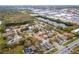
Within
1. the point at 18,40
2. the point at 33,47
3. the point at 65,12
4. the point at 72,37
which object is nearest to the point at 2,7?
the point at 18,40

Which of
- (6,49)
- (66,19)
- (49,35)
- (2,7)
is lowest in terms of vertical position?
(6,49)

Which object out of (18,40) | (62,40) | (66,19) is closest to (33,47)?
(18,40)

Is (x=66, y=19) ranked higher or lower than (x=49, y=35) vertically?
higher

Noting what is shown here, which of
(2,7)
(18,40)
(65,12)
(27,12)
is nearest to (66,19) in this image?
(65,12)

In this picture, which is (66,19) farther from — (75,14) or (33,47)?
(33,47)

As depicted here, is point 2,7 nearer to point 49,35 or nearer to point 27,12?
point 27,12

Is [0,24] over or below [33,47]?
over

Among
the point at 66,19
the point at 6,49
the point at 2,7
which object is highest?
the point at 2,7
